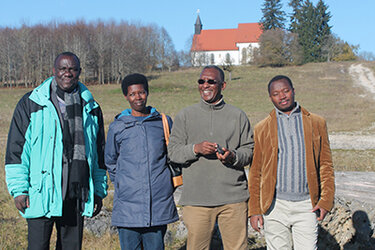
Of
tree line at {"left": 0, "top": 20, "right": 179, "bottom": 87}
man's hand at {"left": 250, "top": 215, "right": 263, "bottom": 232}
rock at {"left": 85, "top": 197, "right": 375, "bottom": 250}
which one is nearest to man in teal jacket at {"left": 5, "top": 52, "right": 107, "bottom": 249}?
A: man's hand at {"left": 250, "top": 215, "right": 263, "bottom": 232}

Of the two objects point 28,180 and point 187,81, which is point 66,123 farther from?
point 187,81

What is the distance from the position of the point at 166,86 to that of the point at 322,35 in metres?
42.3

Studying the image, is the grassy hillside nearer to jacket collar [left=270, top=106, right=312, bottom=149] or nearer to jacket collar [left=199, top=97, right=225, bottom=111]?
jacket collar [left=199, top=97, right=225, bottom=111]

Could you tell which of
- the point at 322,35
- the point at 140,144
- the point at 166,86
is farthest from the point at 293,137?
the point at 322,35

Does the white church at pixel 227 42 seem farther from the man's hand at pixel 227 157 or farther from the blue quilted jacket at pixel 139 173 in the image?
the man's hand at pixel 227 157

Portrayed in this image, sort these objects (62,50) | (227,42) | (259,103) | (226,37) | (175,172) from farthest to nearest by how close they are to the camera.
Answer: (226,37) → (227,42) → (62,50) → (259,103) → (175,172)

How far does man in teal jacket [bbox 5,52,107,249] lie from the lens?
294 cm

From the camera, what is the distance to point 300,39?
68812mm

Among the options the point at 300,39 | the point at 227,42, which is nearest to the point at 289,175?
the point at 300,39

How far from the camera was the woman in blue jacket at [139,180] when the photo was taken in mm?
3121

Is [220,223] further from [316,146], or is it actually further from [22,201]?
[22,201]

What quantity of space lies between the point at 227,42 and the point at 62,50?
41743 mm

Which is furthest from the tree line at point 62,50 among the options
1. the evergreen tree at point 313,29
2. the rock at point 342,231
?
the rock at point 342,231

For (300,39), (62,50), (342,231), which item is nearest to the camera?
(342,231)
